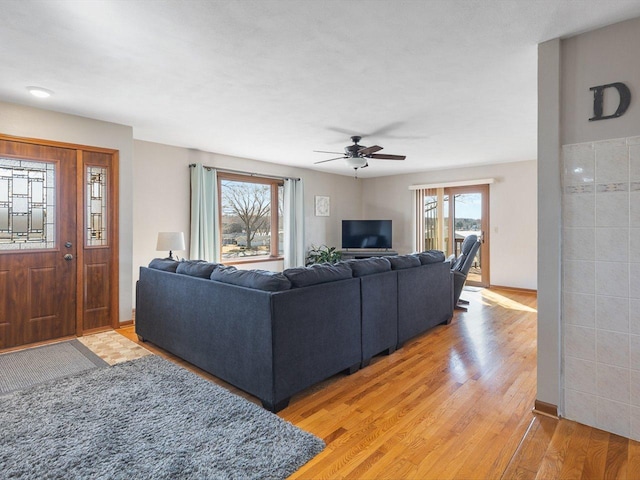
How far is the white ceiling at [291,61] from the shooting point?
194cm

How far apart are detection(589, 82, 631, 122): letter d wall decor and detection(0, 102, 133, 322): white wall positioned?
4.46 meters

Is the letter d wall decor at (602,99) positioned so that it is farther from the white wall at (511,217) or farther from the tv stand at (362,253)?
the tv stand at (362,253)

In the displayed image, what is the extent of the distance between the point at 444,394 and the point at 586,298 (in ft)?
3.70

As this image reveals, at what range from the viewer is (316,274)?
2.64 m

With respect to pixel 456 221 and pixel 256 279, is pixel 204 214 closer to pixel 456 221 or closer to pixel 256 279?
pixel 256 279

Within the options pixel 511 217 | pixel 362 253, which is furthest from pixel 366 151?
pixel 511 217

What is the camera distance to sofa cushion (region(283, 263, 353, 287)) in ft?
8.25

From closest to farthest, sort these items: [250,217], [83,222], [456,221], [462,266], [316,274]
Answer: [316,274] → [83,222] → [462,266] → [250,217] → [456,221]

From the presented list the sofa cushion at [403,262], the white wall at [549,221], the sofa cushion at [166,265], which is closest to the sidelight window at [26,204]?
the sofa cushion at [166,265]

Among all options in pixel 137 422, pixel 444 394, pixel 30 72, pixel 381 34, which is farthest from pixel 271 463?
pixel 30 72

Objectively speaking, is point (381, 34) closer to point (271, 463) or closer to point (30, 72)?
point (271, 463)

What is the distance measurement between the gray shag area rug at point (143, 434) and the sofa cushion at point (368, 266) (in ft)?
4.38

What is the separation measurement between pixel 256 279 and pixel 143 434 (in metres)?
1.11

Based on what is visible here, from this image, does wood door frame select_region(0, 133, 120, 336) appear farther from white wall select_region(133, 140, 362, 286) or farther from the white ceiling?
white wall select_region(133, 140, 362, 286)
